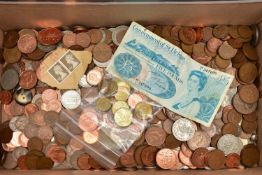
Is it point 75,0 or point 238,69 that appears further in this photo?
point 238,69

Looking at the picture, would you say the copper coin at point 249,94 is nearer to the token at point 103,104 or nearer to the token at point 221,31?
the token at point 221,31

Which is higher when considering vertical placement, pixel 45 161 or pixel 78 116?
pixel 78 116

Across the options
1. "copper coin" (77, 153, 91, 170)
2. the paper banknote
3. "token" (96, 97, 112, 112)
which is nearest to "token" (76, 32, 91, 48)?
the paper banknote

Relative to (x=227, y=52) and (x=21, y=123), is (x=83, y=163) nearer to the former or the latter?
(x=21, y=123)

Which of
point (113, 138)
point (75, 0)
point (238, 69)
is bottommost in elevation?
point (113, 138)

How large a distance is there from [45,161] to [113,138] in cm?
26

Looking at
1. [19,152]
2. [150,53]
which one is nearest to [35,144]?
[19,152]

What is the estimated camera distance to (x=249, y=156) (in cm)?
147

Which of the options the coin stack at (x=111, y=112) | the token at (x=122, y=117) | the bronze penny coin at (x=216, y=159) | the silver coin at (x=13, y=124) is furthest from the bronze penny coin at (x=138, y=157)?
the silver coin at (x=13, y=124)

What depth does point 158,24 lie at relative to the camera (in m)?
1.54

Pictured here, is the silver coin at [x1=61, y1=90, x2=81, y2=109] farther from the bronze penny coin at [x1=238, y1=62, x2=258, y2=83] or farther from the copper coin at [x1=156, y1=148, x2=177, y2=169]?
the bronze penny coin at [x1=238, y1=62, x2=258, y2=83]

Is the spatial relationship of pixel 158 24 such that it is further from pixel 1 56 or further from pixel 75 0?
pixel 1 56

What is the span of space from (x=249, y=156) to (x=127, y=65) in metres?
0.56

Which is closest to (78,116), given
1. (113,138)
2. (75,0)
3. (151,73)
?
(113,138)
